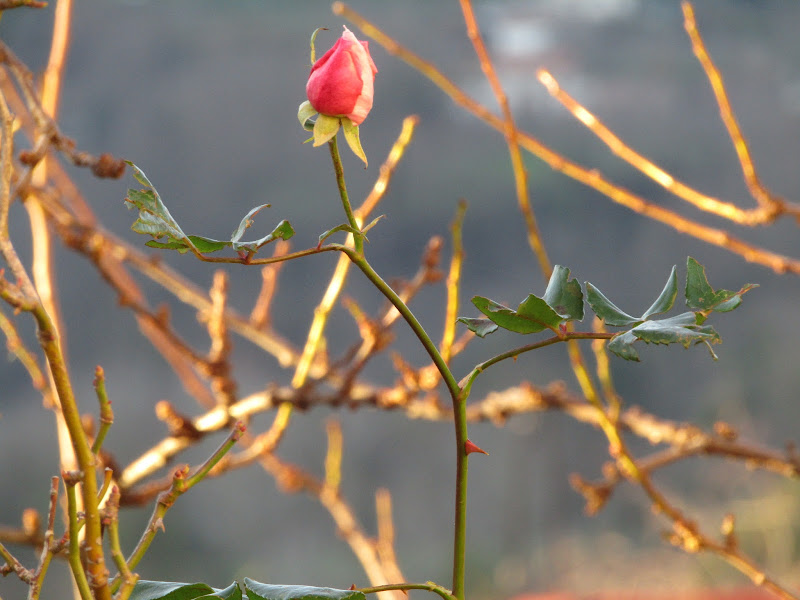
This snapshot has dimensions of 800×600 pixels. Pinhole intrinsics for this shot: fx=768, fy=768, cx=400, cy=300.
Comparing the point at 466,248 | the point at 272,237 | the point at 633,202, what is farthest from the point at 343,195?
the point at 466,248

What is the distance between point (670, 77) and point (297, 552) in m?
1.10

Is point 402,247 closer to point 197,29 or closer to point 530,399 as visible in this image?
point 197,29

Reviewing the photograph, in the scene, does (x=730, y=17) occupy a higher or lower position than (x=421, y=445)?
higher

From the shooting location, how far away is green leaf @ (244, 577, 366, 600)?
0.17 meters

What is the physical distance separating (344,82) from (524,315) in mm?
71

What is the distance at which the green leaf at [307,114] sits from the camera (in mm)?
194

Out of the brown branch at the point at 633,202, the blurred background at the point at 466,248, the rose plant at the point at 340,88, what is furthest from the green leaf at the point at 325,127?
the blurred background at the point at 466,248

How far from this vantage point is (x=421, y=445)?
55.5 inches

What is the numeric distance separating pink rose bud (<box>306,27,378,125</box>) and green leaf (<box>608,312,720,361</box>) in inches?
3.2

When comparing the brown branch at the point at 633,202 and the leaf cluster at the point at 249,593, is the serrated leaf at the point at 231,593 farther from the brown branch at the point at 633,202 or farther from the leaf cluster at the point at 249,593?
the brown branch at the point at 633,202

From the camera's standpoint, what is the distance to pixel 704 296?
0.18 meters

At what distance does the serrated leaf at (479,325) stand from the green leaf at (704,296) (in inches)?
1.8

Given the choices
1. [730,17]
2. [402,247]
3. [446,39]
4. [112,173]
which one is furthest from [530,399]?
[730,17]

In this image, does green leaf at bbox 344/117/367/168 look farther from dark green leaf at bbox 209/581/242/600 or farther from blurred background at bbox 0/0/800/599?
blurred background at bbox 0/0/800/599
